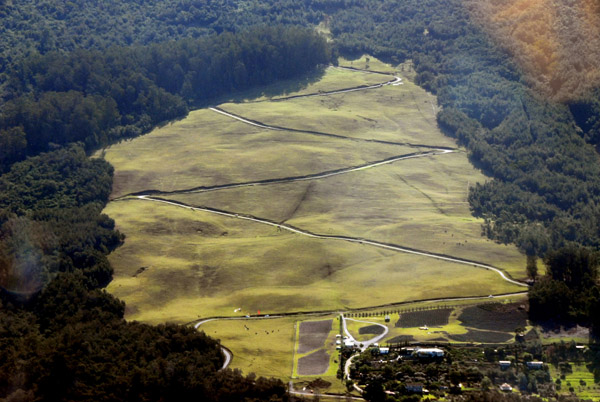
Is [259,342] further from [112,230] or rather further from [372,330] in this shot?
[112,230]

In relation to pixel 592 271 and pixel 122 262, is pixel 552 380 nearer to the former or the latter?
pixel 592 271

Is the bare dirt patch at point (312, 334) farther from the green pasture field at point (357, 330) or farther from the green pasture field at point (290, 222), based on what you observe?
the green pasture field at point (290, 222)

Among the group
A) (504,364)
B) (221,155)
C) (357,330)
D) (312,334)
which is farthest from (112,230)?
(504,364)

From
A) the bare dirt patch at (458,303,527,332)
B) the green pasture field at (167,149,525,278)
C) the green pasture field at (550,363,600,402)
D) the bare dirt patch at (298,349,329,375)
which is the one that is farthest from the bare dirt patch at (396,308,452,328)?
the green pasture field at (167,149,525,278)

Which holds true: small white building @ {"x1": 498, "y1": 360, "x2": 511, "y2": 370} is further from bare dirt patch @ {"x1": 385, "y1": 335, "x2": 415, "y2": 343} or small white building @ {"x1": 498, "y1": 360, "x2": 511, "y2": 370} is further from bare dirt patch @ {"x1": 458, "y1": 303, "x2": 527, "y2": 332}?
bare dirt patch @ {"x1": 385, "y1": 335, "x2": 415, "y2": 343}

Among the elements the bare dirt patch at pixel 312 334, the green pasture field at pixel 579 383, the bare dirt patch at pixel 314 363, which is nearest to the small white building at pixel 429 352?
the bare dirt patch at pixel 314 363

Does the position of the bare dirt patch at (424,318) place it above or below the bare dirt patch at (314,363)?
above

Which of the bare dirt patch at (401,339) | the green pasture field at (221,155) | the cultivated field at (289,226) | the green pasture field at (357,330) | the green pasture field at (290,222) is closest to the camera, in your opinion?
the bare dirt patch at (401,339)
